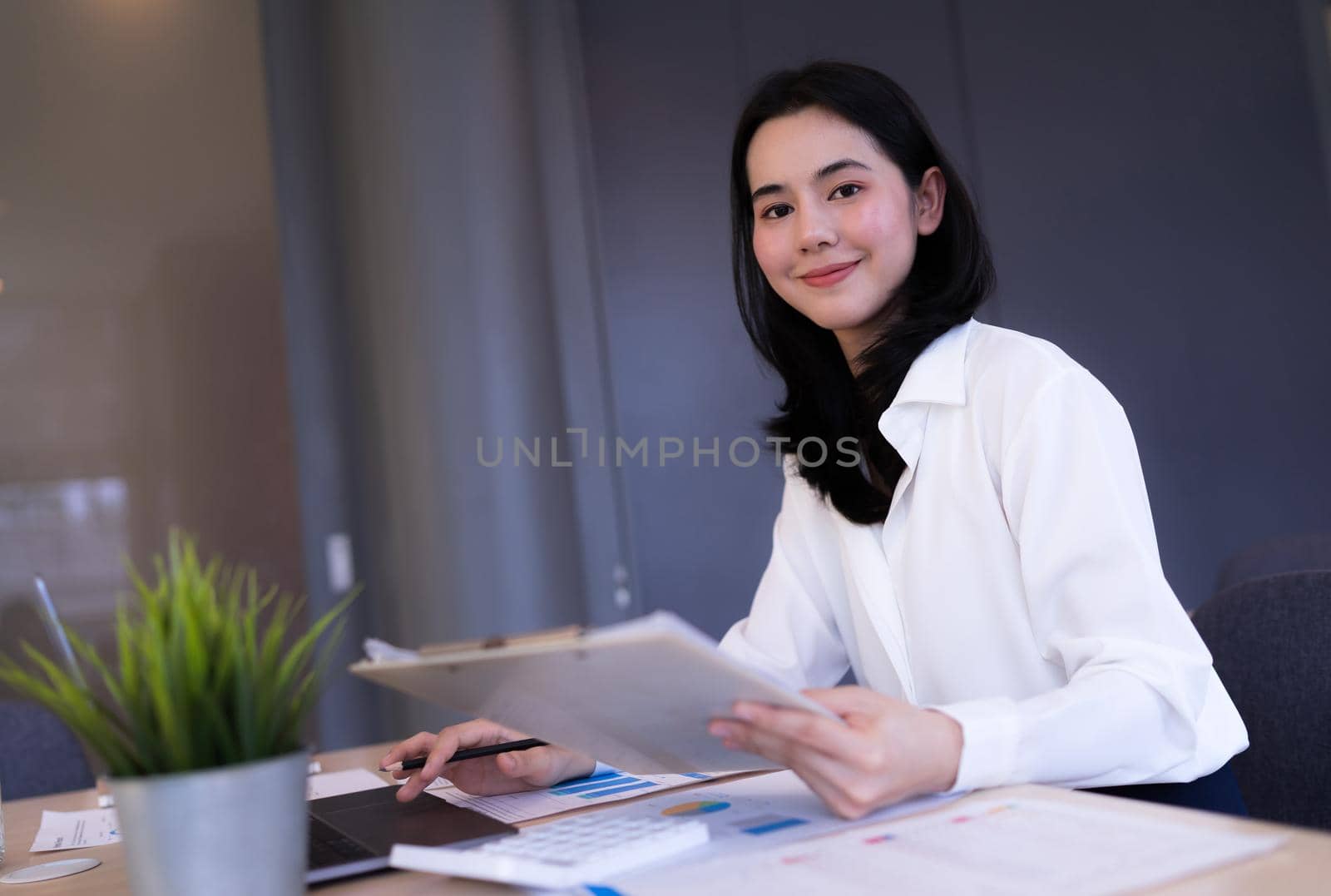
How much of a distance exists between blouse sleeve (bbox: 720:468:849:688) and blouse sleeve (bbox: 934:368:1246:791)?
357 millimetres

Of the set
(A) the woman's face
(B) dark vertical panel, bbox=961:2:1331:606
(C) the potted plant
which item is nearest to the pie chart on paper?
(C) the potted plant

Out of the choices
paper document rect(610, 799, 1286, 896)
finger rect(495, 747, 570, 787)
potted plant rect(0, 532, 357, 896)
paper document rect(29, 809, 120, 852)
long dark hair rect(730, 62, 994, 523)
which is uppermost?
long dark hair rect(730, 62, 994, 523)

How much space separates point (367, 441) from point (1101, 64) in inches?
102

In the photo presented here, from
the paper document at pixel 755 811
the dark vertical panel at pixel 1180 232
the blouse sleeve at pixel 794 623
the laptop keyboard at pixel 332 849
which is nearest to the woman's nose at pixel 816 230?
the blouse sleeve at pixel 794 623

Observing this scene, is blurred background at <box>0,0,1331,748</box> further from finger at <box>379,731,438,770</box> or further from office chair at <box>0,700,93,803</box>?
finger at <box>379,731,438,770</box>

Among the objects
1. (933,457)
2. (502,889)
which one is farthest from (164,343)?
(502,889)

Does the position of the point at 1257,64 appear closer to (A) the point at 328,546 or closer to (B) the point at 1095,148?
(B) the point at 1095,148

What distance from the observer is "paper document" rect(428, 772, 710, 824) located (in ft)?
3.60

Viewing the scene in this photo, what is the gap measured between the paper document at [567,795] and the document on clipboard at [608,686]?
0.05 meters

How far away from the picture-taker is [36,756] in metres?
2.05

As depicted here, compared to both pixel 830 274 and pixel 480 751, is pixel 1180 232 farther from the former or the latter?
pixel 480 751

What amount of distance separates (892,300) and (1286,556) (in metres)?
1.18

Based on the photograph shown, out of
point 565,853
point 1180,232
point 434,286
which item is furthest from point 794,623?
point 1180,232

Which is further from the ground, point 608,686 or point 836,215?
point 836,215
